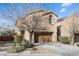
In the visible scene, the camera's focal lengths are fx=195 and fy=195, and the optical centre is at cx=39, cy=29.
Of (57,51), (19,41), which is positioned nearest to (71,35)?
(57,51)

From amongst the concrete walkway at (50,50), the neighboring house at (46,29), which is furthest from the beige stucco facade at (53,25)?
the concrete walkway at (50,50)

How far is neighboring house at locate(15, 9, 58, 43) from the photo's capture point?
3.35 meters

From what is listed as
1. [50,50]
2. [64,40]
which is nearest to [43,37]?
[50,50]

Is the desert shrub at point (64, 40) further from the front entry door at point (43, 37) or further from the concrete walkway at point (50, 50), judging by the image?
the front entry door at point (43, 37)

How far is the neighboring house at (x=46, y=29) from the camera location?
3346mm

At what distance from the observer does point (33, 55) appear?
10.9 ft

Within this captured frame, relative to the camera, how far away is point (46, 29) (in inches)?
132

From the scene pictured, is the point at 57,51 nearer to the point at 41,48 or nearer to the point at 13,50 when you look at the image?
the point at 41,48

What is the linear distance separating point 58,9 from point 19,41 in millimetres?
866

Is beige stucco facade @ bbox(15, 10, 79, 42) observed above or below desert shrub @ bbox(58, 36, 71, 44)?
above

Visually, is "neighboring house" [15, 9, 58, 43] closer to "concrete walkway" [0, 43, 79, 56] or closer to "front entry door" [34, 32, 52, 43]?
"front entry door" [34, 32, 52, 43]

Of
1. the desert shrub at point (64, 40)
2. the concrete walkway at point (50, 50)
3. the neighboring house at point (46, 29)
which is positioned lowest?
the concrete walkway at point (50, 50)

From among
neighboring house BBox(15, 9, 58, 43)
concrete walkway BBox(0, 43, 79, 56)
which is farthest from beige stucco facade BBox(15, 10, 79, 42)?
concrete walkway BBox(0, 43, 79, 56)

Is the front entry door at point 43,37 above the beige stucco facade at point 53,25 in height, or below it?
below
